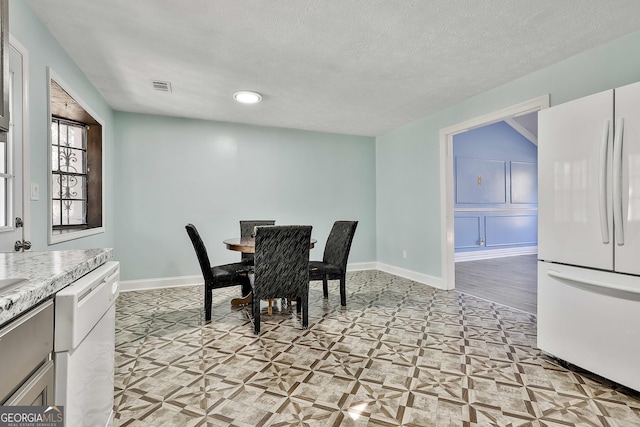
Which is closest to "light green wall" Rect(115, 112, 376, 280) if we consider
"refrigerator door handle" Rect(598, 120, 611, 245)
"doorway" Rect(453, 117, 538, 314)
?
"doorway" Rect(453, 117, 538, 314)

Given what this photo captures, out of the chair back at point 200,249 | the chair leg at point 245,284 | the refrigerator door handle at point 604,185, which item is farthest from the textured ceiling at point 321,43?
the chair leg at point 245,284

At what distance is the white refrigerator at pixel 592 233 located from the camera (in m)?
1.76

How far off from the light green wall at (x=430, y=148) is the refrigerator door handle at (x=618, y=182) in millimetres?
1006

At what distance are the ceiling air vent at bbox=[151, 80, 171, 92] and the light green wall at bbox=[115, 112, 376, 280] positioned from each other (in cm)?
106

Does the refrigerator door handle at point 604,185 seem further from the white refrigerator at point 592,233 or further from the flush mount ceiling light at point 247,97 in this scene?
the flush mount ceiling light at point 247,97

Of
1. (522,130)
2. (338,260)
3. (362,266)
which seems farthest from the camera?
(522,130)

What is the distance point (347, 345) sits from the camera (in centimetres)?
247

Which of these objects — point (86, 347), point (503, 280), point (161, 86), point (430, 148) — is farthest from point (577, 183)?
point (161, 86)

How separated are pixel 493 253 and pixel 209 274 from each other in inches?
242

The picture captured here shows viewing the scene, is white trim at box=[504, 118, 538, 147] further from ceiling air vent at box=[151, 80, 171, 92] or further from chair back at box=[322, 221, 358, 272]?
ceiling air vent at box=[151, 80, 171, 92]

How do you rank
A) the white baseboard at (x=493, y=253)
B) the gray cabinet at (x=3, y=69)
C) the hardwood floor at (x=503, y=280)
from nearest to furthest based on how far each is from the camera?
the gray cabinet at (x=3, y=69)
the hardwood floor at (x=503, y=280)
the white baseboard at (x=493, y=253)

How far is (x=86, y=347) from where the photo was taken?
96 cm

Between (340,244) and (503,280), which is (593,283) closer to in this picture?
(340,244)

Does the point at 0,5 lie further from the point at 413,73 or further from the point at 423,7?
the point at 413,73
